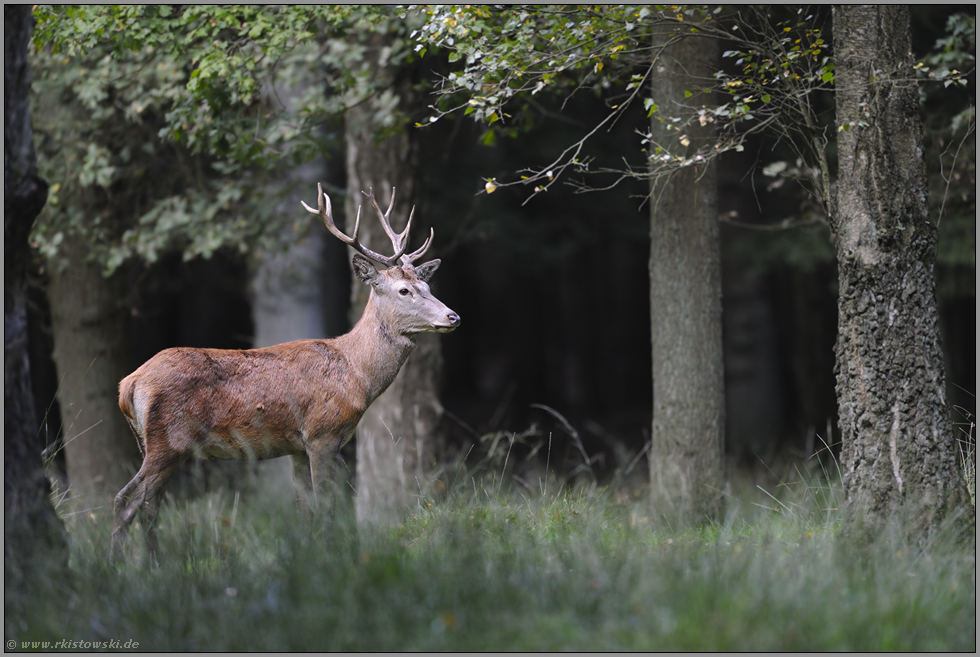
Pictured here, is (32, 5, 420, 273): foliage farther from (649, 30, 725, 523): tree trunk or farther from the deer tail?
the deer tail

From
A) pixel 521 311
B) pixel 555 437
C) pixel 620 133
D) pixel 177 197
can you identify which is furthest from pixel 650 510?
pixel 521 311

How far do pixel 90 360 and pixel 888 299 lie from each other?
8.20 meters

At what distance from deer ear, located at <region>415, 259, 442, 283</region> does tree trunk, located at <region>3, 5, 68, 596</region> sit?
7.43ft

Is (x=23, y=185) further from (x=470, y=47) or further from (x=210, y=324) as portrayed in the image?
(x=210, y=324)

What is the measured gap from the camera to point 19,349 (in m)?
4.30

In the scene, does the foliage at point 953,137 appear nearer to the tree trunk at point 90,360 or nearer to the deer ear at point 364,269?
the deer ear at point 364,269

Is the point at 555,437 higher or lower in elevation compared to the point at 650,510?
lower

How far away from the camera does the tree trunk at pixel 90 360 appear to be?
29.9ft

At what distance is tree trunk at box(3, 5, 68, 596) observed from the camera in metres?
4.14

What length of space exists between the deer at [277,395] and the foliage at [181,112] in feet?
8.05

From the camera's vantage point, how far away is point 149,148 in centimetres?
883

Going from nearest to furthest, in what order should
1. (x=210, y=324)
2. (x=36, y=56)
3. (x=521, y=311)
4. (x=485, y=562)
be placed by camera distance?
1. (x=485, y=562)
2. (x=36, y=56)
3. (x=210, y=324)
4. (x=521, y=311)

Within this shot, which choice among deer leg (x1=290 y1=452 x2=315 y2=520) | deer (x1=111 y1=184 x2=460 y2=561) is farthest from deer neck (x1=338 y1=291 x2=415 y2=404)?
deer leg (x1=290 y1=452 x2=315 y2=520)

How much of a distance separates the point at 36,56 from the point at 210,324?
43.2 ft
